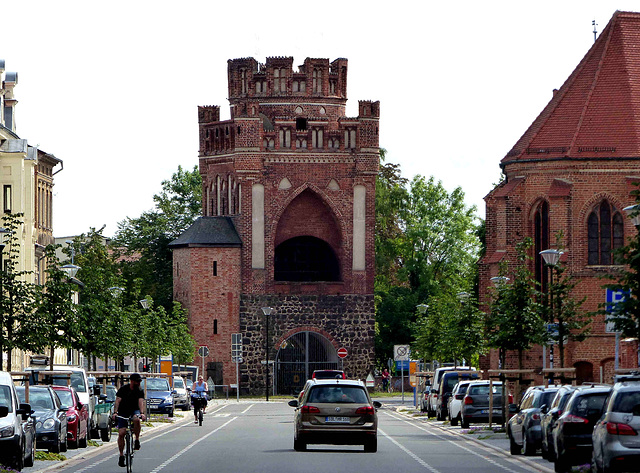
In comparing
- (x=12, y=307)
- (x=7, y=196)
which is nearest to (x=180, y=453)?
(x=12, y=307)

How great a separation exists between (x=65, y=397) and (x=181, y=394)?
94.5 feet

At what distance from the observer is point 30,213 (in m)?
61.5

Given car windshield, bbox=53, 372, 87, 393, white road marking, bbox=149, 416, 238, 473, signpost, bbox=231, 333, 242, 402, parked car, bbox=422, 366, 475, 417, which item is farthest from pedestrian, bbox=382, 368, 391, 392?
car windshield, bbox=53, 372, 87, 393

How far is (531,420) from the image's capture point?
26.9 m

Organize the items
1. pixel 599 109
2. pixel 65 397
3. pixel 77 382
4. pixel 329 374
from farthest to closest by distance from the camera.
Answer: pixel 329 374 < pixel 599 109 < pixel 77 382 < pixel 65 397

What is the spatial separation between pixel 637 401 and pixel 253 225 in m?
64.8

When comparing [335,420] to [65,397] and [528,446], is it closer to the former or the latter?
[528,446]

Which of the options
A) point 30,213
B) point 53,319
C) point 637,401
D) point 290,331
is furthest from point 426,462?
point 290,331

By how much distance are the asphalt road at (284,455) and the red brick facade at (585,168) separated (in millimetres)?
20874

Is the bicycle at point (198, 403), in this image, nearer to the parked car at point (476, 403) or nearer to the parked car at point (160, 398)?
the parked car at point (160, 398)

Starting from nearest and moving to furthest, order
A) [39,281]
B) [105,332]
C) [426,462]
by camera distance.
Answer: [426,462]
[105,332]
[39,281]

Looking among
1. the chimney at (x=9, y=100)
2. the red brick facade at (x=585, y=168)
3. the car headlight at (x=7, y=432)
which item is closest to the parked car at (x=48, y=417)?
the car headlight at (x=7, y=432)

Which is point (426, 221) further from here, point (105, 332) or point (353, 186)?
point (105, 332)

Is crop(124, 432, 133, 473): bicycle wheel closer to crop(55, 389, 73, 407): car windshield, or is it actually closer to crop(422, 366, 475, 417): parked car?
crop(55, 389, 73, 407): car windshield
